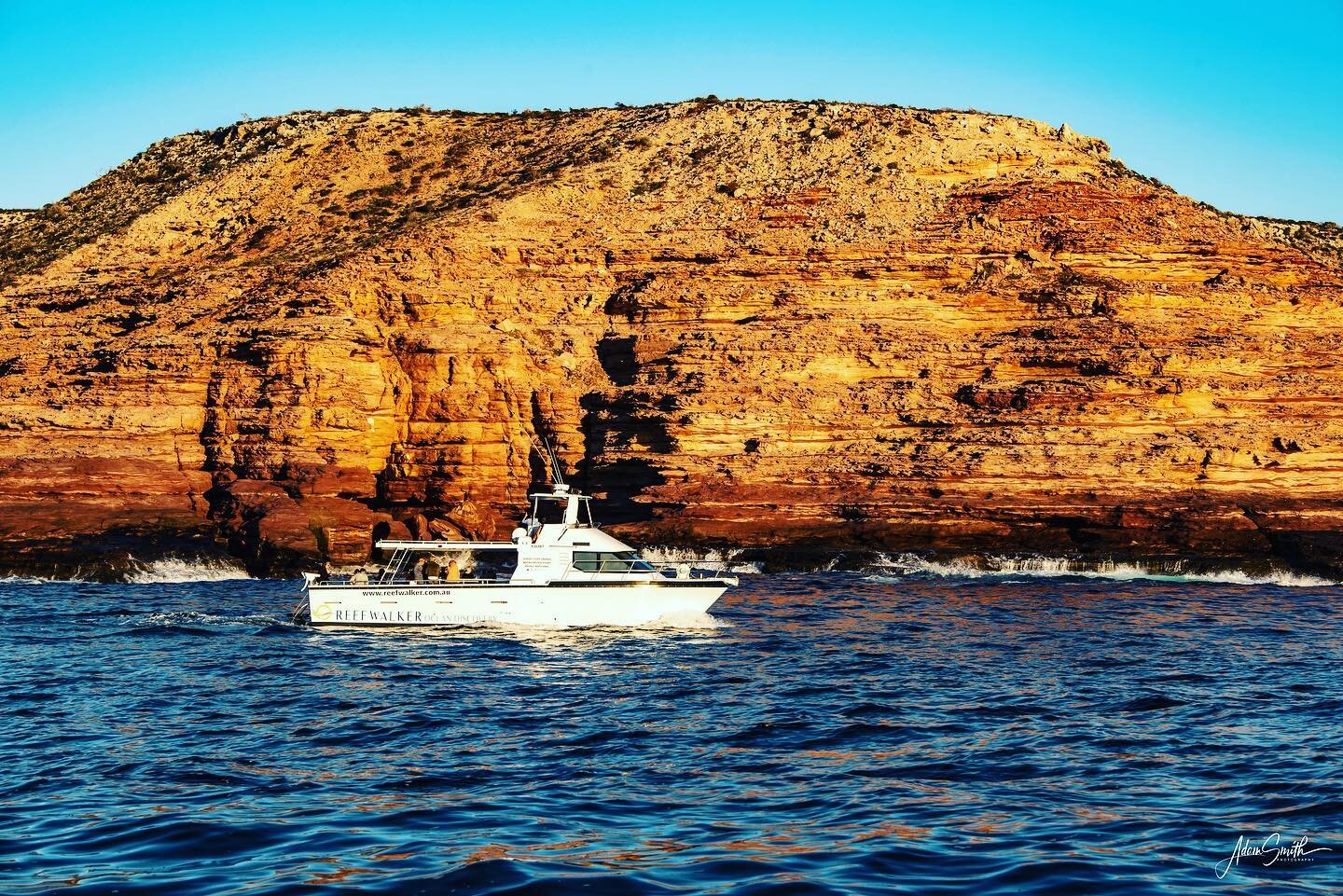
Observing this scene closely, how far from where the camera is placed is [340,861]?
13.4 m

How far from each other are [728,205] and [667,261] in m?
5.86

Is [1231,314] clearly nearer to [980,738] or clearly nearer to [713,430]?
[713,430]

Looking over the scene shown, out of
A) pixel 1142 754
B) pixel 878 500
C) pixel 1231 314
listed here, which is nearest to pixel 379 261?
pixel 878 500

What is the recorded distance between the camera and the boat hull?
33.0m

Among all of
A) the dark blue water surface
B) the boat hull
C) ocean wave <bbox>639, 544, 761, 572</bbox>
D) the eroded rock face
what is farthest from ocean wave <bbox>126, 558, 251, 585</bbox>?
the boat hull

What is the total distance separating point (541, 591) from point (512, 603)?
0.83 metres

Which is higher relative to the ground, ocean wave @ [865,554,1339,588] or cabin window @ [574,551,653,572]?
cabin window @ [574,551,653,572]

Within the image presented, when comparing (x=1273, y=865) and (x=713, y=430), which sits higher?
(x=713, y=430)

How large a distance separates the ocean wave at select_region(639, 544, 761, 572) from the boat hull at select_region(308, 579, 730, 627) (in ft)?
55.6

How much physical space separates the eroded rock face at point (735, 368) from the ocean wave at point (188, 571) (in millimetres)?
992

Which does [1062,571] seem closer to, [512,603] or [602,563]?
[602,563]
